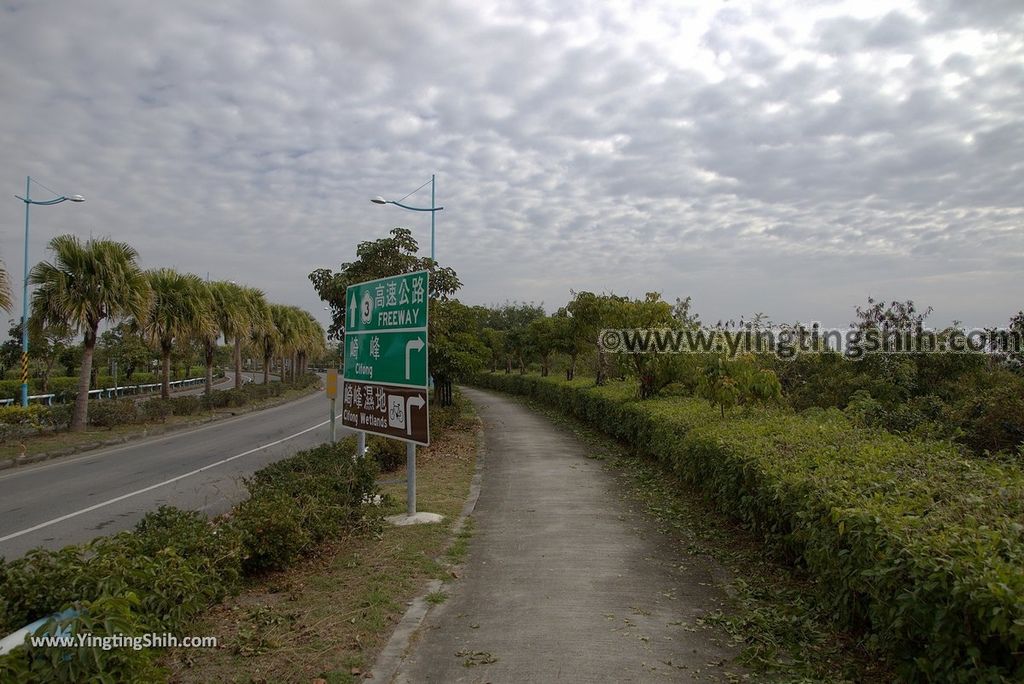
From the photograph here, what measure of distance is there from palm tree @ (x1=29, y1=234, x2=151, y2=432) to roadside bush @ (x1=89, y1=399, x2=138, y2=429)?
58 cm

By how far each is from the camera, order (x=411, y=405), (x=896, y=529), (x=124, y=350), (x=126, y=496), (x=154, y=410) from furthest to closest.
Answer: (x=124, y=350)
(x=154, y=410)
(x=126, y=496)
(x=411, y=405)
(x=896, y=529)

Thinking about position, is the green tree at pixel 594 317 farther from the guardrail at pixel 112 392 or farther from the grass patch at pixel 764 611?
the guardrail at pixel 112 392

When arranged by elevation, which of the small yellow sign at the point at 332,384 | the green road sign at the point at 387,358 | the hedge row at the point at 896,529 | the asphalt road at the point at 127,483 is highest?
the green road sign at the point at 387,358

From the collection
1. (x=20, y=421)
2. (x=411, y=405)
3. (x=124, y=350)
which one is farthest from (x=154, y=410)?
(x=124, y=350)

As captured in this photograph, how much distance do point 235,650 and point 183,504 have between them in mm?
6445

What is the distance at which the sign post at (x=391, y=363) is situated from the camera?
288 inches

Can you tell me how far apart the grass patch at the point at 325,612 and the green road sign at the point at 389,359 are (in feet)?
3.48

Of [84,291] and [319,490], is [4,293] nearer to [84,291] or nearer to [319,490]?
[84,291]

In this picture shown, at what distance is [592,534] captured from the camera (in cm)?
711

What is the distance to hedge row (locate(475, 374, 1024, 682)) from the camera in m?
2.80

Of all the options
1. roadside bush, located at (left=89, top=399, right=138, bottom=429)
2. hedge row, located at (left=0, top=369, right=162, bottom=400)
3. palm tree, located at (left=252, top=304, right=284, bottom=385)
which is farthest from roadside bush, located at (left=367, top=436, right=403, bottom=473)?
palm tree, located at (left=252, top=304, right=284, bottom=385)

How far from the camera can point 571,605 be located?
4895 mm

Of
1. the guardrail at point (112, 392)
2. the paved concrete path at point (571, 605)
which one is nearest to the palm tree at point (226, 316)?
the guardrail at point (112, 392)
